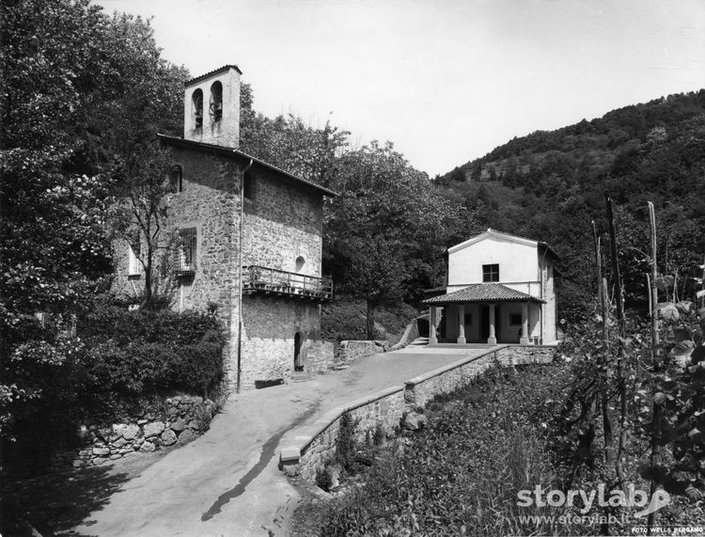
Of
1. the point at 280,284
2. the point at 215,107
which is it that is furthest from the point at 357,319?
the point at 215,107

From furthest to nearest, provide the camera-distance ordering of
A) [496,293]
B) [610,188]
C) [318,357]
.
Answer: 1. [610,188]
2. [496,293]
3. [318,357]

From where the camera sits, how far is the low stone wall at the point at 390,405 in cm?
1048

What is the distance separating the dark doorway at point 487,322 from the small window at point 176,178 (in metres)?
19.0

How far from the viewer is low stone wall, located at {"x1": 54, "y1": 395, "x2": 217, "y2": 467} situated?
11961 mm

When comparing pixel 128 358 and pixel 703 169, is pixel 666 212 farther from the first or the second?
pixel 128 358

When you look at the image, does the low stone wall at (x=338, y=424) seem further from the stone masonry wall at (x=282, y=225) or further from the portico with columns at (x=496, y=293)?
the portico with columns at (x=496, y=293)

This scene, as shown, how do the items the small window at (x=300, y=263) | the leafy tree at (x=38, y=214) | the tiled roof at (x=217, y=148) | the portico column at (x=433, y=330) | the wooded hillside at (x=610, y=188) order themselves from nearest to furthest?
the leafy tree at (x=38, y=214), the tiled roof at (x=217, y=148), the small window at (x=300, y=263), the portico column at (x=433, y=330), the wooded hillside at (x=610, y=188)

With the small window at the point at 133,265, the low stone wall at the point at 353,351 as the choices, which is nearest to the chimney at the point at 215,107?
the small window at the point at 133,265

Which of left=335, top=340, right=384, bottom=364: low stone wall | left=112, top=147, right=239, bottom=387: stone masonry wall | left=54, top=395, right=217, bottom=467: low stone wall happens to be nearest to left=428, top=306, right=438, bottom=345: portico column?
left=335, top=340, right=384, bottom=364: low stone wall

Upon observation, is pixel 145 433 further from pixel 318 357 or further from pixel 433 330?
pixel 433 330

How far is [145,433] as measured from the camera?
12.7m

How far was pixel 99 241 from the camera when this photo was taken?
7730 mm

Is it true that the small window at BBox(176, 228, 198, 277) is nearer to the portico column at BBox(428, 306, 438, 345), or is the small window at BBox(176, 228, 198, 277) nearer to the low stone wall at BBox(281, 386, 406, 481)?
the low stone wall at BBox(281, 386, 406, 481)

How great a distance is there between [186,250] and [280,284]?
3.74 metres
